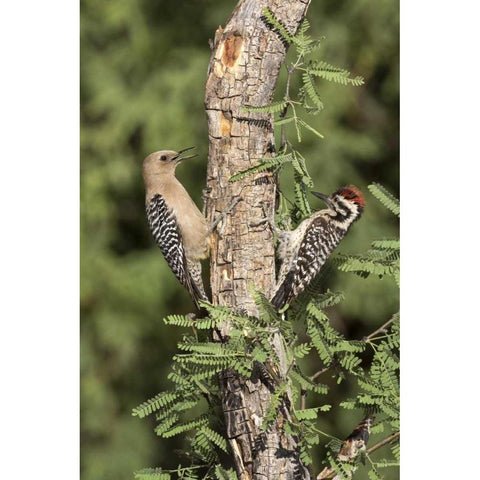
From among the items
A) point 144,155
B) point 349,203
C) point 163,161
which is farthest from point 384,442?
point 144,155

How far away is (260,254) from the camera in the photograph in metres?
3.48

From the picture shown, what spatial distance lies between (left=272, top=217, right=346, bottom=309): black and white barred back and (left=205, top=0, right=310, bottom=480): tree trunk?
8 cm

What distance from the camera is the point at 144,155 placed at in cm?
425

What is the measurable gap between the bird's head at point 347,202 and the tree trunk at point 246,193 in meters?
0.38

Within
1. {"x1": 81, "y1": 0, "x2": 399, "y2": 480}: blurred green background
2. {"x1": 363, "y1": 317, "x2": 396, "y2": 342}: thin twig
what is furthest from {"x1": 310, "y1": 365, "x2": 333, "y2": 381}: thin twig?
{"x1": 81, "y1": 0, "x2": 399, "y2": 480}: blurred green background

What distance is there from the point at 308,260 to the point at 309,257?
25mm

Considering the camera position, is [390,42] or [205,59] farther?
[205,59]

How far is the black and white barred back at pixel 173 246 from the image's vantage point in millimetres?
3721

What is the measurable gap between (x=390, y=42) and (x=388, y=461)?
175 centimetres

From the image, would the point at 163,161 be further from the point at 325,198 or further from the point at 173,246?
the point at 325,198

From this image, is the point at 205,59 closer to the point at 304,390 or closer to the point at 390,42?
the point at 390,42

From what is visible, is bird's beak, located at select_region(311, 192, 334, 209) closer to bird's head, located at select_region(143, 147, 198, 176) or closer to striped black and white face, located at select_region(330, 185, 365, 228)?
striped black and white face, located at select_region(330, 185, 365, 228)

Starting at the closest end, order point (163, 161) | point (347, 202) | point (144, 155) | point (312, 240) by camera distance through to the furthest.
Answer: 1. point (312, 240)
2. point (347, 202)
3. point (163, 161)
4. point (144, 155)
